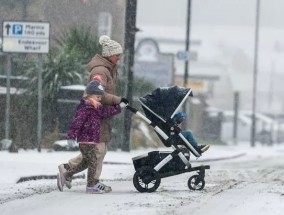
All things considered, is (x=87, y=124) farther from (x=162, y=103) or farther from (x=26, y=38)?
(x=26, y=38)

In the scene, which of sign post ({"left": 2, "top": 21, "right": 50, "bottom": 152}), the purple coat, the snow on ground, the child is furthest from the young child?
sign post ({"left": 2, "top": 21, "right": 50, "bottom": 152})

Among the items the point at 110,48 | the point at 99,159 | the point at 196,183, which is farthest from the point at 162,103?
the point at 196,183

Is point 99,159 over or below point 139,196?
over

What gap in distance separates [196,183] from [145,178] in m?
0.82

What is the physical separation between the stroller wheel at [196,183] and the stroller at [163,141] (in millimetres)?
267

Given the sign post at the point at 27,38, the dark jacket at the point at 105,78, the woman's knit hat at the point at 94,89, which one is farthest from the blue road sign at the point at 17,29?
the woman's knit hat at the point at 94,89

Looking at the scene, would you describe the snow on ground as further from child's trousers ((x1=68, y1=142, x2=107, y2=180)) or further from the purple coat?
the purple coat

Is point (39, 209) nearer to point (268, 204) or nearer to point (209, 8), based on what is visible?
point (268, 204)

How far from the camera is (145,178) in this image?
40.2ft

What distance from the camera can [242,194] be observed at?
Result: 12.1 m

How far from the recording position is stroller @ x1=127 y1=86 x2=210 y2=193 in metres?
12.3

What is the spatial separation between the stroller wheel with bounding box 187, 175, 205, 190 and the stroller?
27 cm

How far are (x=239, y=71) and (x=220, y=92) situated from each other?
19.1 m

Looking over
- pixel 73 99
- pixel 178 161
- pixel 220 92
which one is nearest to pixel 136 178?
pixel 178 161
